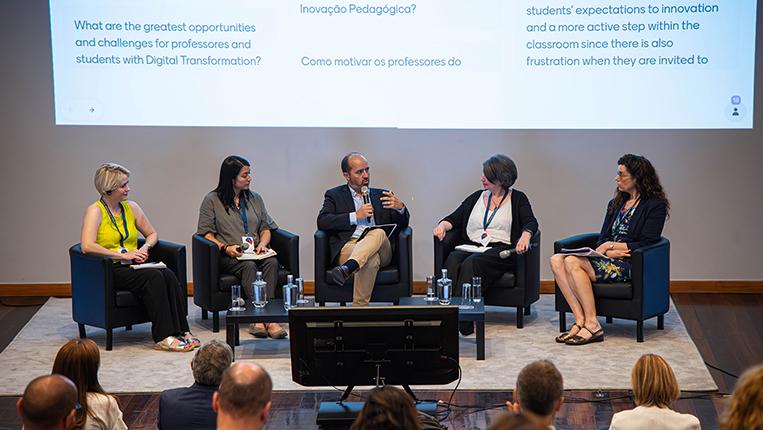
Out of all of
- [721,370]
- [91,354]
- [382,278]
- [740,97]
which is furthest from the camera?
[740,97]

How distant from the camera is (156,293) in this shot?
6.55 meters

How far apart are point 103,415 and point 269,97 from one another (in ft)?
13.9

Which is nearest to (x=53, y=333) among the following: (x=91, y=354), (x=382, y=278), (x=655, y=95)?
(x=382, y=278)

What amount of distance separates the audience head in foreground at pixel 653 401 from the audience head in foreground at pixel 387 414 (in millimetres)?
999

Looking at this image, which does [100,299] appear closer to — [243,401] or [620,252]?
[620,252]

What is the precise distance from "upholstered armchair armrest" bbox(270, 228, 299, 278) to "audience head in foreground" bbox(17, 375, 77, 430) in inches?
154

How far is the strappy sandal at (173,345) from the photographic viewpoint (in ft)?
21.3

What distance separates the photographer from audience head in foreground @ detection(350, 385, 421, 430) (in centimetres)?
306

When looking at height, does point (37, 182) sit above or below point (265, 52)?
below

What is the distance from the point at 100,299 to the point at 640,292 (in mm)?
3343

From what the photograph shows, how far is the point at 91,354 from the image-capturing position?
3.92 metres

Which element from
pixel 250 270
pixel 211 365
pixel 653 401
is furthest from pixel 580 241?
pixel 211 365

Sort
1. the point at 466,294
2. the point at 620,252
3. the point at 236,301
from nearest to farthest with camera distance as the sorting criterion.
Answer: the point at 236,301, the point at 466,294, the point at 620,252

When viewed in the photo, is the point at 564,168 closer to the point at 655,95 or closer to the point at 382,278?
the point at 655,95
